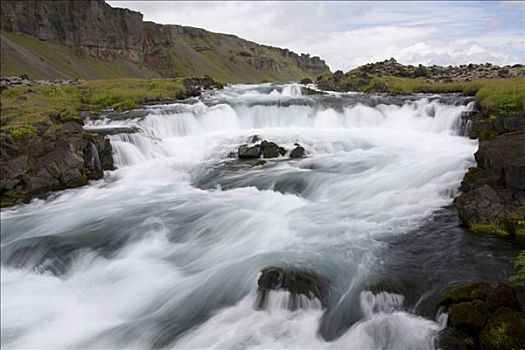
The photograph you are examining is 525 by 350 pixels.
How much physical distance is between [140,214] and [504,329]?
36.8 feet

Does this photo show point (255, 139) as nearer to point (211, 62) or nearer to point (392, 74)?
point (392, 74)

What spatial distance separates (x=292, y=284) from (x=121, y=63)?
14439cm

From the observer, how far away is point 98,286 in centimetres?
1098

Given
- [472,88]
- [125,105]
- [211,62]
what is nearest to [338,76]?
[472,88]

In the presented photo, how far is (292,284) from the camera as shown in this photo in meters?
9.09

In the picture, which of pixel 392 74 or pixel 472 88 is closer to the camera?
pixel 472 88

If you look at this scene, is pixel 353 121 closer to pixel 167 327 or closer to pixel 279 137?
pixel 279 137

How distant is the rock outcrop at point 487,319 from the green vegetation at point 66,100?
18340 mm

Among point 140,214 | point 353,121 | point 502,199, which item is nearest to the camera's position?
point 502,199

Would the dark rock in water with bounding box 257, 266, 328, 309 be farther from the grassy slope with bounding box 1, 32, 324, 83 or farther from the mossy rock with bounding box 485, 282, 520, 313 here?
the grassy slope with bounding box 1, 32, 324, 83

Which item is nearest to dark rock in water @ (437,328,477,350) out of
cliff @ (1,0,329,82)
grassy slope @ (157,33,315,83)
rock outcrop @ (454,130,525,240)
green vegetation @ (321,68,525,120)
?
rock outcrop @ (454,130,525,240)

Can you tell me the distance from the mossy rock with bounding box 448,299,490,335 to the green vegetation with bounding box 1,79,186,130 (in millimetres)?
18290

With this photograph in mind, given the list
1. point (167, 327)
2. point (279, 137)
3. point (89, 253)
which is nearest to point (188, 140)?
point (279, 137)

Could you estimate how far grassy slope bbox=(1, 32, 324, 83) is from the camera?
101 metres
